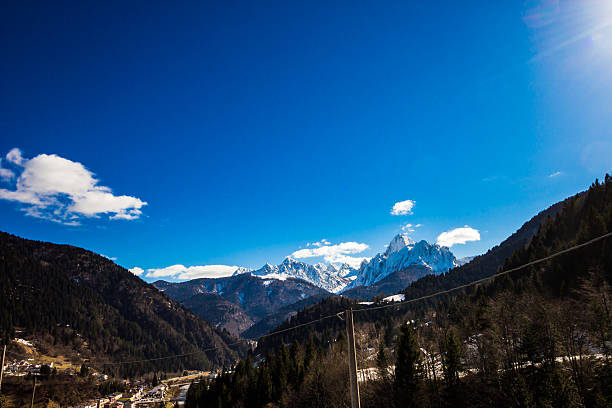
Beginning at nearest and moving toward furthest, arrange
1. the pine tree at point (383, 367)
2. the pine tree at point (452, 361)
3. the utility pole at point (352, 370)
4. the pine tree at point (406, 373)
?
the utility pole at point (352, 370), the pine tree at point (452, 361), the pine tree at point (406, 373), the pine tree at point (383, 367)

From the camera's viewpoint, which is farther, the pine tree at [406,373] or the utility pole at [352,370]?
the pine tree at [406,373]

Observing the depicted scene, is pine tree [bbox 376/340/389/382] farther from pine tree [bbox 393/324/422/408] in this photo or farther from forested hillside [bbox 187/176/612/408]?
pine tree [bbox 393/324/422/408]

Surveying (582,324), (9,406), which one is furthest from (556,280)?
(9,406)

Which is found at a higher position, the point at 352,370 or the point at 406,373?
the point at 352,370

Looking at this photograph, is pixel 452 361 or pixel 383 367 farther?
pixel 383 367

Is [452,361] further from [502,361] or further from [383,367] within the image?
[383,367]

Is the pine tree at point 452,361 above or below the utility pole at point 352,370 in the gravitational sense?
below

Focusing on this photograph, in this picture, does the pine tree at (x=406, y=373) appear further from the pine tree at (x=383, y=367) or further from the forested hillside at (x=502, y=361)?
the pine tree at (x=383, y=367)

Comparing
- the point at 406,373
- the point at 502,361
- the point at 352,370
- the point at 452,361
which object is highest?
the point at 352,370

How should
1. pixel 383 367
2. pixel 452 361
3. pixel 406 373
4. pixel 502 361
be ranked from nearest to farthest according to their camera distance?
pixel 502 361
pixel 452 361
pixel 406 373
pixel 383 367

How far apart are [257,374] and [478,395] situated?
58.0 metres

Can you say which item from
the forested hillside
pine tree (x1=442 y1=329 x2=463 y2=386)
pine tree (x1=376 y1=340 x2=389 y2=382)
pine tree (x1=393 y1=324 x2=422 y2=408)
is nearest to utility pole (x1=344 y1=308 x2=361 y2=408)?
the forested hillside

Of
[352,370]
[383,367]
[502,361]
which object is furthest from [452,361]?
[352,370]

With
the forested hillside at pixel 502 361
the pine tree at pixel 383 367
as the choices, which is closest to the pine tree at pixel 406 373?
the forested hillside at pixel 502 361
